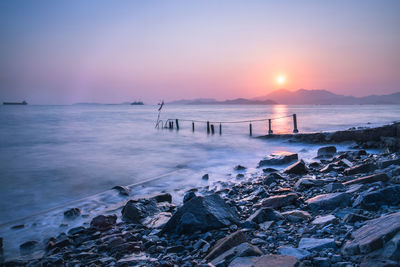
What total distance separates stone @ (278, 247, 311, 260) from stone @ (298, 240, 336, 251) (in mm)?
93

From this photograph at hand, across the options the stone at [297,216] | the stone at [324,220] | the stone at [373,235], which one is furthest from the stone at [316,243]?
the stone at [297,216]

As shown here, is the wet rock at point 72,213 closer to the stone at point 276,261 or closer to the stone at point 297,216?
the stone at point 297,216

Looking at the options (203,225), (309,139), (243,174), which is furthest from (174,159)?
(203,225)

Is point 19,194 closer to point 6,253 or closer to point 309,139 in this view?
point 6,253

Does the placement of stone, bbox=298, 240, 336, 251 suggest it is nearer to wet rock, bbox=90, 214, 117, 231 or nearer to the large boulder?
the large boulder

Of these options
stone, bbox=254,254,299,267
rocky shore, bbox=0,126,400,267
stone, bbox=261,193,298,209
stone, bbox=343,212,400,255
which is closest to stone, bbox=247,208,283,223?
rocky shore, bbox=0,126,400,267

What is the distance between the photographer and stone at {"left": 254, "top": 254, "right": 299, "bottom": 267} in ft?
7.77

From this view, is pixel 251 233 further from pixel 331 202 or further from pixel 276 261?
pixel 331 202

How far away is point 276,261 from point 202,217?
162 cm

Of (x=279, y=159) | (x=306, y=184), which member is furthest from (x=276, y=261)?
(x=279, y=159)

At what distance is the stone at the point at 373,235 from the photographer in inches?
93.0

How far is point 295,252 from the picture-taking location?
271 centimetres

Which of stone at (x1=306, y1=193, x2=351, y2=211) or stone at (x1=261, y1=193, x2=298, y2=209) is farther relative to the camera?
stone at (x1=261, y1=193, x2=298, y2=209)

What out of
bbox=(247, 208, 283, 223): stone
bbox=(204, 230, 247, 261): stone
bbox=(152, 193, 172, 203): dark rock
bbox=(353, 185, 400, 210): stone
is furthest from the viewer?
bbox=(152, 193, 172, 203): dark rock
